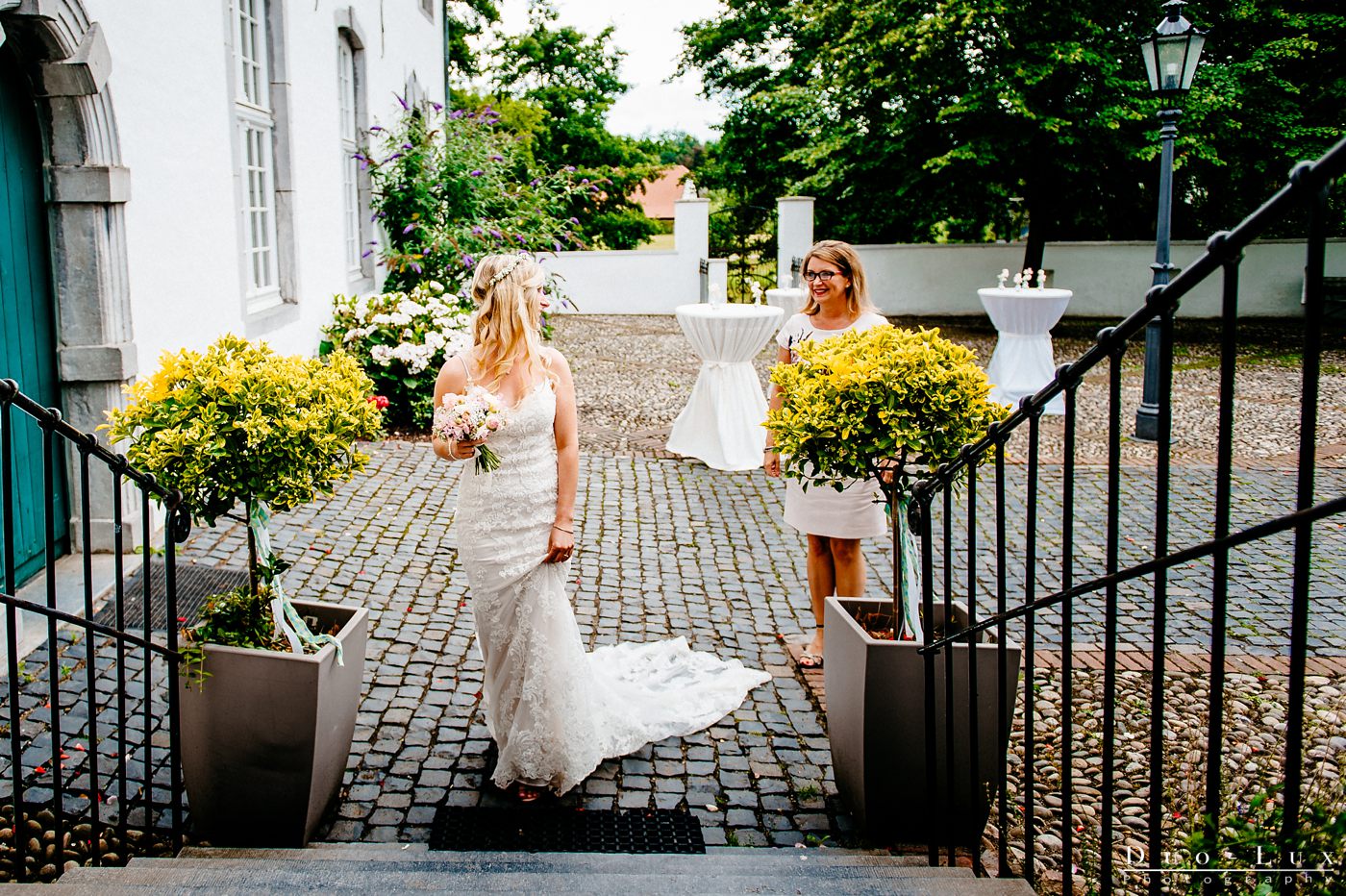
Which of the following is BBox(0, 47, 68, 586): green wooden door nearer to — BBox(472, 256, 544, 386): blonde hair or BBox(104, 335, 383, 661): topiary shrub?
BBox(104, 335, 383, 661): topiary shrub

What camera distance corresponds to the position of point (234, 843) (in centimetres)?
336

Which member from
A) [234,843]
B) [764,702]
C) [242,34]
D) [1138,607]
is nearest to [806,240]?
[242,34]

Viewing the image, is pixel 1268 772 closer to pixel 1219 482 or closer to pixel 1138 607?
pixel 1138 607

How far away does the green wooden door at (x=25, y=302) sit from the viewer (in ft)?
17.6

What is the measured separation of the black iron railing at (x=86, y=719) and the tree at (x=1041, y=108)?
16354mm

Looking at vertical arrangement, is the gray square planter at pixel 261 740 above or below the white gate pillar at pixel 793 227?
below

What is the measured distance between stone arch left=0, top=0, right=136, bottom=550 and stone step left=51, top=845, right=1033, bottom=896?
3446mm

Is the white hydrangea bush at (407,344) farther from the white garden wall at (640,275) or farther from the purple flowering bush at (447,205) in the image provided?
the white garden wall at (640,275)

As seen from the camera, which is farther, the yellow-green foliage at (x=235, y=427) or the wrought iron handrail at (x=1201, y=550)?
the yellow-green foliage at (x=235, y=427)

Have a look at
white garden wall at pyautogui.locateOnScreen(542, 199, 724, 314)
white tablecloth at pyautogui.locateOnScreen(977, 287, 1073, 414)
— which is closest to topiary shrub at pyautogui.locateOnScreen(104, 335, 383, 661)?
white tablecloth at pyautogui.locateOnScreen(977, 287, 1073, 414)

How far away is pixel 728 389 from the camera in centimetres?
876

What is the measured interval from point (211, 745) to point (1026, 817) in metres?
2.25

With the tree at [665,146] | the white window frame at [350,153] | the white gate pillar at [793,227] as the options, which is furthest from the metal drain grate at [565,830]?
the tree at [665,146]

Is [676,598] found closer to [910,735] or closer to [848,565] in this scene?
[848,565]
